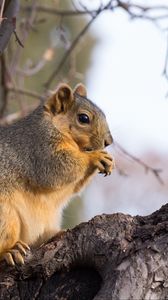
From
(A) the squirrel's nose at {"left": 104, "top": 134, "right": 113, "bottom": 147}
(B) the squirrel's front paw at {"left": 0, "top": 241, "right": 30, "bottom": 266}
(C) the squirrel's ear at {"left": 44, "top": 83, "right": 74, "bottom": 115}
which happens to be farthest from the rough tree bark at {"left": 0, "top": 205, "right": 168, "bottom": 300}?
(C) the squirrel's ear at {"left": 44, "top": 83, "right": 74, "bottom": 115}

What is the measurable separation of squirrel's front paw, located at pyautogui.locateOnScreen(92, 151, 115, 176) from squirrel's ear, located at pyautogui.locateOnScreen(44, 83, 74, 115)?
1.04ft

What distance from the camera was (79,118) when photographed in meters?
3.51

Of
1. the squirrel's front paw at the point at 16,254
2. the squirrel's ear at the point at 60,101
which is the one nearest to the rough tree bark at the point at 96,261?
the squirrel's front paw at the point at 16,254

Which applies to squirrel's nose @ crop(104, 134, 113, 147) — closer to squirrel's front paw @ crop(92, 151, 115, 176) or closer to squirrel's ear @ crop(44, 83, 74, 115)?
squirrel's front paw @ crop(92, 151, 115, 176)

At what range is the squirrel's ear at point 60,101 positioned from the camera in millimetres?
3557

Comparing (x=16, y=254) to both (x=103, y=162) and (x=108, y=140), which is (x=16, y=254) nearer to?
(x=103, y=162)

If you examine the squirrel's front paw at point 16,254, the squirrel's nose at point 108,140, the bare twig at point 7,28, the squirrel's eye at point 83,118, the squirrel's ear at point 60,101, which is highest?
the bare twig at point 7,28

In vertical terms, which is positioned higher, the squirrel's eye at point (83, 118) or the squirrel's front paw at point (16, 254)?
the squirrel's eye at point (83, 118)

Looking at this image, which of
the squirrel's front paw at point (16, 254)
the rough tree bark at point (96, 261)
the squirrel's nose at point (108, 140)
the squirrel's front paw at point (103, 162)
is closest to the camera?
the rough tree bark at point (96, 261)

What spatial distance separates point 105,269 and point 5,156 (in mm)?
899

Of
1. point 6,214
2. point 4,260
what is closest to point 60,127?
point 6,214

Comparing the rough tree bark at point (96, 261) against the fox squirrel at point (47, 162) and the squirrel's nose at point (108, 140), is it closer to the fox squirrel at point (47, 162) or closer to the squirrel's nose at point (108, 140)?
the fox squirrel at point (47, 162)

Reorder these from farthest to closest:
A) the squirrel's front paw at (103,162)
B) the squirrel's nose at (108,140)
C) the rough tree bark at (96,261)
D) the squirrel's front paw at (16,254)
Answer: the squirrel's nose at (108,140), the squirrel's front paw at (103,162), the squirrel's front paw at (16,254), the rough tree bark at (96,261)

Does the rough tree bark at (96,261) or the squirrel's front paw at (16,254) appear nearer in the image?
the rough tree bark at (96,261)
